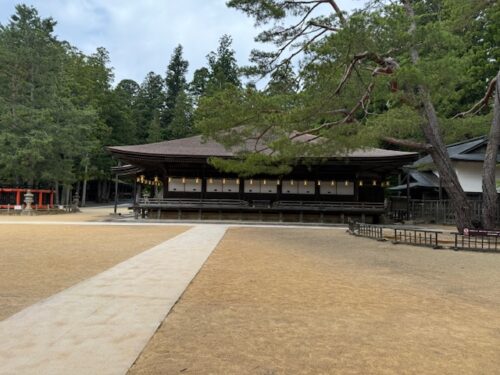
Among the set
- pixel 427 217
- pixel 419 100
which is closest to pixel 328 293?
pixel 419 100

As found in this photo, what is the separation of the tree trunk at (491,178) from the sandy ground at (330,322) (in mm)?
7513

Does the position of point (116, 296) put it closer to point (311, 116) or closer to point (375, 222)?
point (311, 116)

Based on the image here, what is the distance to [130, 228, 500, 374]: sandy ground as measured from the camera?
3293 mm

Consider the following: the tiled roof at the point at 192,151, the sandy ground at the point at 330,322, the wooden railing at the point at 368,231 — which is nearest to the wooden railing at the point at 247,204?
the tiled roof at the point at 192,151

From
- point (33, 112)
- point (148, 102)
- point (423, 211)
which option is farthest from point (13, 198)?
point (148, 102)

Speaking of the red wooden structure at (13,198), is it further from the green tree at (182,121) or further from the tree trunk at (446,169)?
the tree trunk at (446,169)

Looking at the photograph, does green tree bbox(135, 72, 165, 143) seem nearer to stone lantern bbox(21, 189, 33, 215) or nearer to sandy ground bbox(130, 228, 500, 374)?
stone lantern bbox(21, 189, 33, 215)

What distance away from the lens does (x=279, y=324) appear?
4.32 meters

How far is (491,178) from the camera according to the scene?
1521cm

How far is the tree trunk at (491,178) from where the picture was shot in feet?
49.1

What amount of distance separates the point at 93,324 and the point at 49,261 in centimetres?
517

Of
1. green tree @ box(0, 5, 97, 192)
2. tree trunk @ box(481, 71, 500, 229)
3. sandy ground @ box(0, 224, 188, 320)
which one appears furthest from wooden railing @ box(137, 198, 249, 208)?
tree trunk @ box(481, 71, 500, 229)

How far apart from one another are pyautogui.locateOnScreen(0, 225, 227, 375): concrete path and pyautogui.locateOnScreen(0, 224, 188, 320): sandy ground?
41 centimetres

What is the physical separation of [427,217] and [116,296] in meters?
25.3
